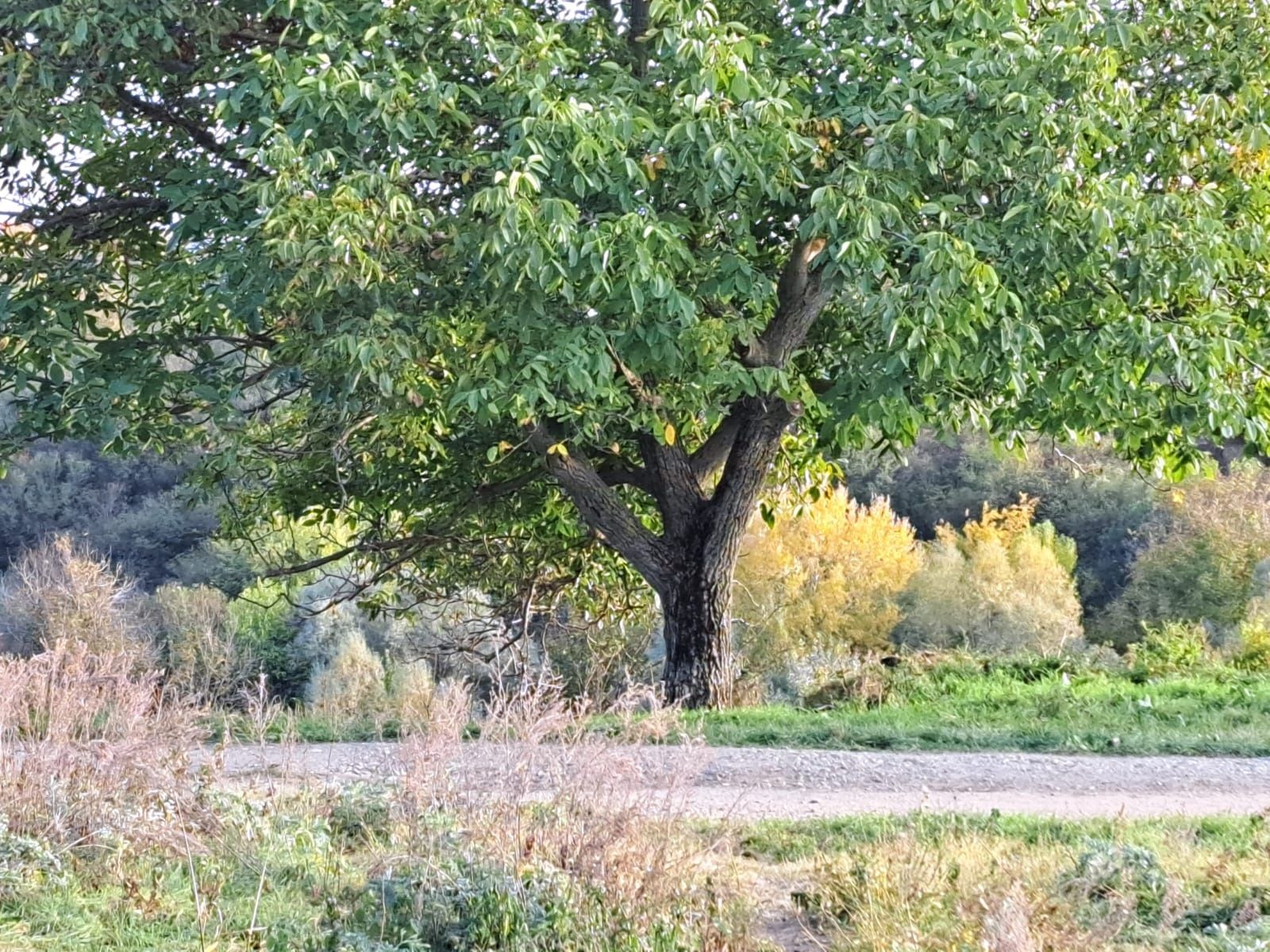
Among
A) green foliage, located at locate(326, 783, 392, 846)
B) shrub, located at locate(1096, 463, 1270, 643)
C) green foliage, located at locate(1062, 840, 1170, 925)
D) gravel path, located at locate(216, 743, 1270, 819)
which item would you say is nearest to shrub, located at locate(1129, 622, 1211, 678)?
gravel path, located at locate(216, 743, 1270, 819)

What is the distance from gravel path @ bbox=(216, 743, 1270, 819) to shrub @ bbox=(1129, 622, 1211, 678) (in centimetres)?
425

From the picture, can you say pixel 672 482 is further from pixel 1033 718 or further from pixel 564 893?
pixel 564 893

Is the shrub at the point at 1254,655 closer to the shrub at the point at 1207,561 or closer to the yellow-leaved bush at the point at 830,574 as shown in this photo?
the shrub at the point at 1207,561

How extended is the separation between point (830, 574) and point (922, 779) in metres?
22.0

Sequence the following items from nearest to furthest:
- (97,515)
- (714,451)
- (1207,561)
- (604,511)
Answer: (604,511)
(714,451)
(1207,561)
(97,515)

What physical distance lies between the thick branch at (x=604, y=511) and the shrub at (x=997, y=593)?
18338mm

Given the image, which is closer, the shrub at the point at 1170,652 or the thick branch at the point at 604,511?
the thick branch at the point at 604,511

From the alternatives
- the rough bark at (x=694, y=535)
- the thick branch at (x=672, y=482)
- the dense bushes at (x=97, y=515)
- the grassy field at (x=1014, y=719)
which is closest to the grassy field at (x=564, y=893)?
the grassy field at (x=1014, y=719)

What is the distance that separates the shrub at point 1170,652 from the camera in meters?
12.9

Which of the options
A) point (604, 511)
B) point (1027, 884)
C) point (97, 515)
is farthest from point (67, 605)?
point (1027, 884)

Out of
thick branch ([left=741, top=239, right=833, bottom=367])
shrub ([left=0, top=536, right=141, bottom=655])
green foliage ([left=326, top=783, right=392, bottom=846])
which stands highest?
thick branch ([left=741, top=239, right=833, bottom=367])

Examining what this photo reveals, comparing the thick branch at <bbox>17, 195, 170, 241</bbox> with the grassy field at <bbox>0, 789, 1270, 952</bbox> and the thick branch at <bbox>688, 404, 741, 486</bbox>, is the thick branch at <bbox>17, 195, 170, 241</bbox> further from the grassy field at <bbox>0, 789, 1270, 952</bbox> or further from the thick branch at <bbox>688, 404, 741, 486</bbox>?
the grassy field at <bbox>0, 789, 1270, 952</bbox>

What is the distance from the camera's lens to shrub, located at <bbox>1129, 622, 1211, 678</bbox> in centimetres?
1293

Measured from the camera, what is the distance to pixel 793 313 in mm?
10008
